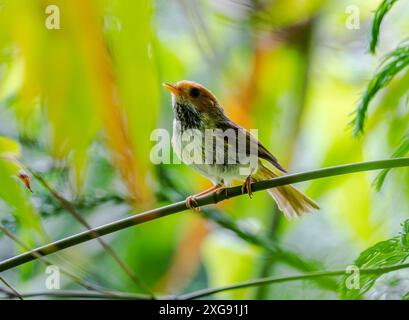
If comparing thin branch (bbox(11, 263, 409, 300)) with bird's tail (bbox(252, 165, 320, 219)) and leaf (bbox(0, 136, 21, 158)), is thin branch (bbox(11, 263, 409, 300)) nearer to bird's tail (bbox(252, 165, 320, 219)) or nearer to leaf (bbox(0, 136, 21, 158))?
bird's tail (bbox(252, 165, 320, 219))

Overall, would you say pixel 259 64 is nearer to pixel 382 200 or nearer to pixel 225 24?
pixel 225 24

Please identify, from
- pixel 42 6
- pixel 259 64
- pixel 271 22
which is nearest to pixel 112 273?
pixel 259 64

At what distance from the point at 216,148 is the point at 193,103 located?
0.48 feet

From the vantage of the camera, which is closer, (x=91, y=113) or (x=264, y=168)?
(x=91, y=113)

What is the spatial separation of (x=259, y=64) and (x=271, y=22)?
12 centimetres

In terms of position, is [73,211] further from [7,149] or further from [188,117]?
[188,117]

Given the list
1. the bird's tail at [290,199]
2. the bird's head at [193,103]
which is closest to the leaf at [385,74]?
the bird's tail at [290,199]

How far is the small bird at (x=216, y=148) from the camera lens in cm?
128

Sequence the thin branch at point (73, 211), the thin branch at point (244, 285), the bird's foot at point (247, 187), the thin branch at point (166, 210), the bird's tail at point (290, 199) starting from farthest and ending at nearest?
the bird's tail at point (290, 199), the bird's foot at point (247, 187), the thin branch at point (73, 211), the thin branch at point (244, 285), the thin branch at point (166, 210)

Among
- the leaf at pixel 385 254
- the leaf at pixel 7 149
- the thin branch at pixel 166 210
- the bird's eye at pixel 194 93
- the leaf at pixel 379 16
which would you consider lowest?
the leaf at pixel 385 254

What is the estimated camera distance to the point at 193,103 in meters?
1.37

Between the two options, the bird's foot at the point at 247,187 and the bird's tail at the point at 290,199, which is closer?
the bird's foot at the point at 247,187

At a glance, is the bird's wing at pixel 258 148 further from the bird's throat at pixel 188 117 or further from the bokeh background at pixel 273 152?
the bokeh background at pixel 273 152

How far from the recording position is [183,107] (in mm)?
1370
